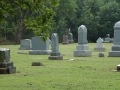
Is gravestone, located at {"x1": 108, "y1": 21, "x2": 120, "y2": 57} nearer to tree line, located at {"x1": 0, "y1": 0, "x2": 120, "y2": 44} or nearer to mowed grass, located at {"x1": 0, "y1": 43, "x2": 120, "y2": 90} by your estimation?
mowed grass, located at {"x1": 0, "y1": 43, "x2": 120, "y2": 90}

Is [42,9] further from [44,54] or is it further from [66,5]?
[66,5]

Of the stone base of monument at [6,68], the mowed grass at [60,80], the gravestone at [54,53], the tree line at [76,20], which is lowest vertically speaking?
the mowed grass at [60,80]

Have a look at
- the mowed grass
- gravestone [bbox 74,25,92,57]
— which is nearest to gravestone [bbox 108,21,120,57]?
gravestone [bbox 74,25,92,57]

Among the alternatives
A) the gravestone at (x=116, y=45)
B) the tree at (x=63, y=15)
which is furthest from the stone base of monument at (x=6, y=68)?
the tree at (x=63, y=15)

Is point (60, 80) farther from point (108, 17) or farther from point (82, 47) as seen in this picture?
point (108, 17)

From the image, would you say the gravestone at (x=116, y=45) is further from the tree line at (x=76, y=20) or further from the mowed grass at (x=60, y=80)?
the tree line at (x=76, y=20)

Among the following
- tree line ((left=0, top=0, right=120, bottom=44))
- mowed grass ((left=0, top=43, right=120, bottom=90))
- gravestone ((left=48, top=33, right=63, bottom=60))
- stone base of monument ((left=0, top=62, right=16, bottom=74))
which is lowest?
mowed grass ((left=0, top=43, right=120, bottom=90))

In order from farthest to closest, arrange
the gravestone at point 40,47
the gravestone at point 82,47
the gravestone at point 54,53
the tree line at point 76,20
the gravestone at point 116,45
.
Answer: the tree line at point 76,20 < the gravestone at point 40,47 < the gravestone at point 82,47 < the gravestone at point 116,45 < the gravestone at point 54,53

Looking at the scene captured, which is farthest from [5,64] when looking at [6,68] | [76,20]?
[76,20]

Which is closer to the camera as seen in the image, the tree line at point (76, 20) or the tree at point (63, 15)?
the tree line at point (76, 20)

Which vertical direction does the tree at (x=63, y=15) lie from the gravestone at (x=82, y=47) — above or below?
above

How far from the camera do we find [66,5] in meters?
59.4

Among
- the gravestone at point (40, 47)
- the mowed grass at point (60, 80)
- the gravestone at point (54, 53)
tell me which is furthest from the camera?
the gravestone at point (40, 47)

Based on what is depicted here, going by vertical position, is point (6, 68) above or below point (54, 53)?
below
